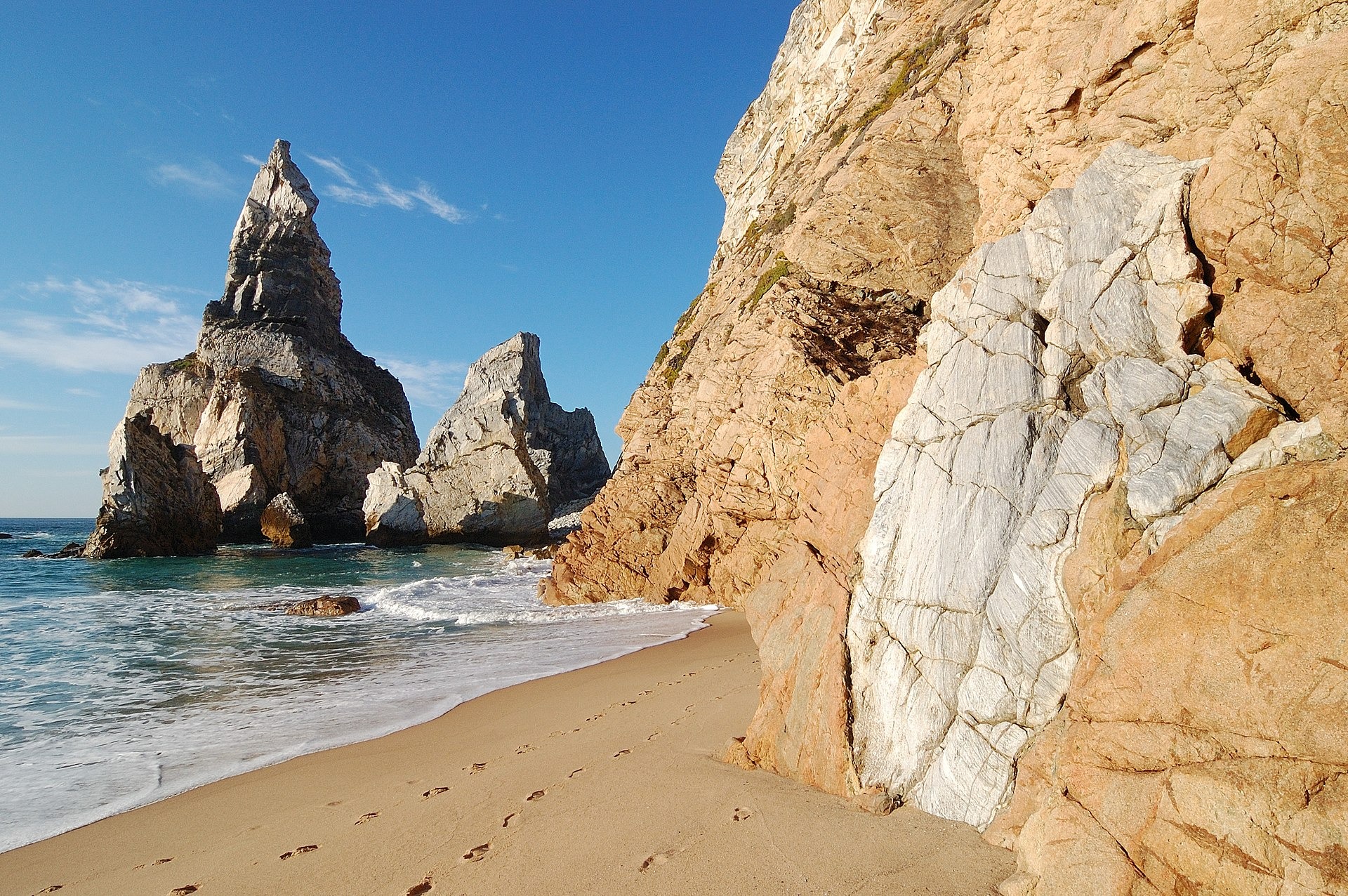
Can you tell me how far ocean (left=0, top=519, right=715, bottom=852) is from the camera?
7551 millimetres

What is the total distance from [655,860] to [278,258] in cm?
8663

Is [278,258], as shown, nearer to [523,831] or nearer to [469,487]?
[469,487]

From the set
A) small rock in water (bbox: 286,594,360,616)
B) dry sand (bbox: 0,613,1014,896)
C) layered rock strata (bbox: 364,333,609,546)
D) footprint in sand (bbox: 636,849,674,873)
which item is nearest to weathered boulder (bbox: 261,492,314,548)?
layered rock strata (bbox: 364,333,609,546)

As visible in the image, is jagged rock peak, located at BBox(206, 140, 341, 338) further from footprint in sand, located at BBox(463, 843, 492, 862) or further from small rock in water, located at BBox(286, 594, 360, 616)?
footprint in sand, located at BBox(463, 843, 492, 862)

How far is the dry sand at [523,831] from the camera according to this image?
4.19 metres

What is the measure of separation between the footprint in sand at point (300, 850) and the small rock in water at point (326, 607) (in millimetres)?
15486

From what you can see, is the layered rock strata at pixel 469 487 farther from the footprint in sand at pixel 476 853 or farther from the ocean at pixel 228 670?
the footprint in sand at pixel 476 853

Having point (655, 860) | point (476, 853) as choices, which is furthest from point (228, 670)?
point (655, 860)

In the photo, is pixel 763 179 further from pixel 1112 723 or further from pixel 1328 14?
pixel 1112 723

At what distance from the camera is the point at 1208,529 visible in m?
3.55

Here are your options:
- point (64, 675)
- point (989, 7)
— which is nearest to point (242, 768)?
point (64, 675)

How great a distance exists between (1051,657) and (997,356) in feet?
7.82

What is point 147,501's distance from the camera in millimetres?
44625

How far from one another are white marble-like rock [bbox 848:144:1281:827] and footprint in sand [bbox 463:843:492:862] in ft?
9.01
